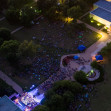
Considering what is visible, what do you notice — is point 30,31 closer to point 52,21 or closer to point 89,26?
point 52,21

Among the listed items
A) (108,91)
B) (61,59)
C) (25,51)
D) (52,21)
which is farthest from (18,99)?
(52,21)

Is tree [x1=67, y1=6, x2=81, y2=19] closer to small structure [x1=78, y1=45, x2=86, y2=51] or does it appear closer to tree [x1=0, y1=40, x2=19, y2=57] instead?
small structure [x1=78, y1=45, x2=86, y2=51]

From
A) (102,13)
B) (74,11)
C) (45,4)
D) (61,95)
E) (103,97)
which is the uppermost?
(45,4)

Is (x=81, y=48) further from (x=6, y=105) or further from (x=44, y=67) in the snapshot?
(x=6, y=105)

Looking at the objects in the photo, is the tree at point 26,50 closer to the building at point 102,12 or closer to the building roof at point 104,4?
the building at point 102,12

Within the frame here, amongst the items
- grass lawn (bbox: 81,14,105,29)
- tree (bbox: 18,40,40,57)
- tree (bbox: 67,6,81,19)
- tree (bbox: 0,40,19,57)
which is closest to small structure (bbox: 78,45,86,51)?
tree (bbox: 67,6,81,19)

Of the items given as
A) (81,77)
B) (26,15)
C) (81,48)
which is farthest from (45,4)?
(81,77)
